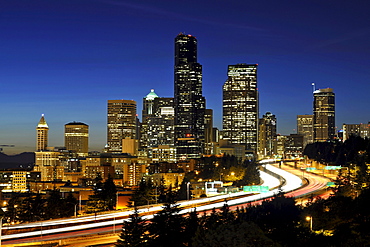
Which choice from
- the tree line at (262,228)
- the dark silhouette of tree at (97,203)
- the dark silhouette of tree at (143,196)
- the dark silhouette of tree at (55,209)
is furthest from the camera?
the dark silhouette of tree at (143,196)

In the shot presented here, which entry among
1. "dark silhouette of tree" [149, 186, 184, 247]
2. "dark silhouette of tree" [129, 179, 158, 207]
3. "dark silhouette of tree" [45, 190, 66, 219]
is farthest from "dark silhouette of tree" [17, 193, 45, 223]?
"dark silhouette of tree" [149, 186, 184, 247]

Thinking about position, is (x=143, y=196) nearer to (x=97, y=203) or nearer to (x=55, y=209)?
(x=97, y=203)

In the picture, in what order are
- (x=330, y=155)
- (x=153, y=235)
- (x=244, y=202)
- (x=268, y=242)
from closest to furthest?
(x=268, y=242) → (x=153, y=235) → (x=244, y=202) → (x=330, y=155)

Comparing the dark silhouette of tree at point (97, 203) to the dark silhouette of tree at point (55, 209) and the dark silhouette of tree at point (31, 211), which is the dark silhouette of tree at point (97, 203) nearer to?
the dark silhouette of tree at point (55, 209)

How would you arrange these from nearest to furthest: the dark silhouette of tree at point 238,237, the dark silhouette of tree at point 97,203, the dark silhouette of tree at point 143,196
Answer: the dark silhouette of tree at point 238,237 < the dark silhouette of tree at point 97,203 < the dark silhouette of tree at point 143,196

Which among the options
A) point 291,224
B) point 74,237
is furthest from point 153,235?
point 291,224

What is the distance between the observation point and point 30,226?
44.3 m

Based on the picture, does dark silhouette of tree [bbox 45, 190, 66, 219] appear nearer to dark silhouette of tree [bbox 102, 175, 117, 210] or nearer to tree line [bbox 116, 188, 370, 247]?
dark silhouette of tree [bbox 102, 175, 117, 210]

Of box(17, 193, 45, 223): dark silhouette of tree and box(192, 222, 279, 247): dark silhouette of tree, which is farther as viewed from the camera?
box(17, 193, 45, 223): dark silhouette of tree

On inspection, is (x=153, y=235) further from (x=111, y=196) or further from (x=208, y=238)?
(x=111, y=196)

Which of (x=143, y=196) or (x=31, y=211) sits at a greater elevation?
(x=143, y=196)

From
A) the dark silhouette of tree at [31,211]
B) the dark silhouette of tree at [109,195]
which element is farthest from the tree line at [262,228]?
the dark silhouette of tree at [31,211]

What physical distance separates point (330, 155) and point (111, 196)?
8096 cm

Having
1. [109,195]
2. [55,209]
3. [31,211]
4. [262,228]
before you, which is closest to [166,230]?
[262,228]
